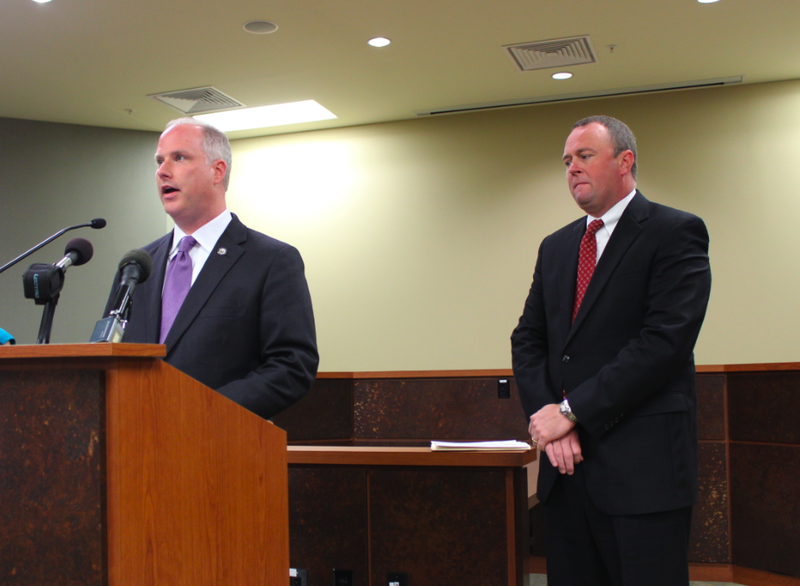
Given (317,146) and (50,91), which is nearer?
(50,91)

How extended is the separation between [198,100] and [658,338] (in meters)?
4.79

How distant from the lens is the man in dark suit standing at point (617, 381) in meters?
1.70

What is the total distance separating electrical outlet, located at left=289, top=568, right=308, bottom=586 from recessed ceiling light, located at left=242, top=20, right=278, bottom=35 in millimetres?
3090

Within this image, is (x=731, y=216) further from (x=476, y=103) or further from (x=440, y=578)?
(x=440, y=578)

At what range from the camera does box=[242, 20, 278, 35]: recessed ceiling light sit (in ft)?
14.3

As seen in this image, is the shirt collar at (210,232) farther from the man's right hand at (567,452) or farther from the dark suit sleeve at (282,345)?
the man's right hand at (567,452)

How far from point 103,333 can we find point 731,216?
5298 mm

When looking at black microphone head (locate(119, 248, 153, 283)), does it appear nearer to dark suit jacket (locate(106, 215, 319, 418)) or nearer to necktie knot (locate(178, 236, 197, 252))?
dark suit jacket (locate(106, 215, 319, 418))

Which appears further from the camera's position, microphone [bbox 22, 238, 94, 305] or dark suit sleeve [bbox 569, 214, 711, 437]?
dark suit sleeve [bbox 569, 214, 711, 437]

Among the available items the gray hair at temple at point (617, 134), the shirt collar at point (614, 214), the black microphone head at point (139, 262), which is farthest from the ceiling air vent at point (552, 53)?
the black microphone head at point (139, 262)

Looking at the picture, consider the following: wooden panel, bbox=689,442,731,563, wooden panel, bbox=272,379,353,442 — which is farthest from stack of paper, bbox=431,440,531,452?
wooden panel, bbox=689,442,731,563

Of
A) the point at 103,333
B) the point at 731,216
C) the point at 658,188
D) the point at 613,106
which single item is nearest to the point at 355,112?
the point at 613,106

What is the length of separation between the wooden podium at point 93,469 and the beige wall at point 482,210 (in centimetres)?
511

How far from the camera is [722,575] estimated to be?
14.0 ft
